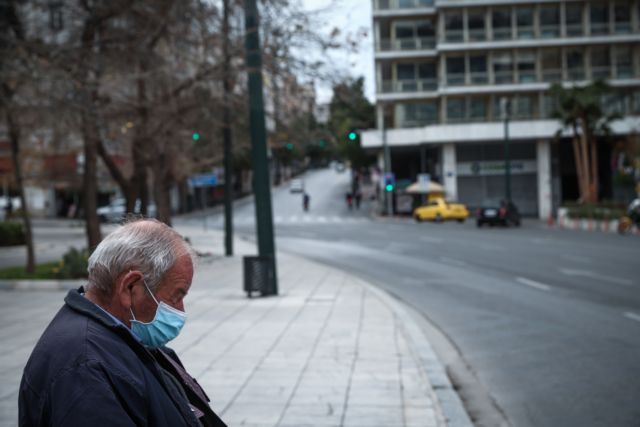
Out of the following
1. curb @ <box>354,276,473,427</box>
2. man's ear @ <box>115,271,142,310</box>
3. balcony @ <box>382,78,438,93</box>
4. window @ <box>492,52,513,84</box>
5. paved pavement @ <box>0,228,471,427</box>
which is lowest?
curb @ <box>354,276,473,427</box>

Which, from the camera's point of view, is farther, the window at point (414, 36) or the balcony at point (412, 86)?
the balcony at point (412, 86)

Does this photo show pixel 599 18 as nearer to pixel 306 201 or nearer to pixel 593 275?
pixel 306 201

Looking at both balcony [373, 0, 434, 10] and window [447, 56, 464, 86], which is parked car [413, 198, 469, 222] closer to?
window [447, 56, 464, 86]

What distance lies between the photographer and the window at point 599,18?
55.8 metres

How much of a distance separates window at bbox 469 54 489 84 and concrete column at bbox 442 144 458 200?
517 centimetres

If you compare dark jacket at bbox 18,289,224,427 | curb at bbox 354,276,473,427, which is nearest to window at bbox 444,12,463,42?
curb at bbox 354,276,473,427

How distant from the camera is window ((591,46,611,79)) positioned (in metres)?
56.5

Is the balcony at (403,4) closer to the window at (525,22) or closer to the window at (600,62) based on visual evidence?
the window at (525,22)

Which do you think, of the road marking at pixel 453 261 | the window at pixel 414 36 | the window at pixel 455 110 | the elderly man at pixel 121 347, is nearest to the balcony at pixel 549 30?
the window at pixel 455 110

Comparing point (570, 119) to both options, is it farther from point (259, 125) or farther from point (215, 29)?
point (259, 125)

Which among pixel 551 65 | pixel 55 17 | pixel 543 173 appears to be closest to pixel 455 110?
pixel 551 65

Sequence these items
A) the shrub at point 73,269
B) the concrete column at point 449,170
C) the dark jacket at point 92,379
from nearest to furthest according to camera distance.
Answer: the dark jacket at point 92,379 < the shrub at point 73,269 < the concrete column at point 449,170

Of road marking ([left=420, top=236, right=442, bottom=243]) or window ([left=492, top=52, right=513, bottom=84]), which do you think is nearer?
road marking ([left=420, top=236, right=442, bottom=243])

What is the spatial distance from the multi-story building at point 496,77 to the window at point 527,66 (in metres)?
0.07
